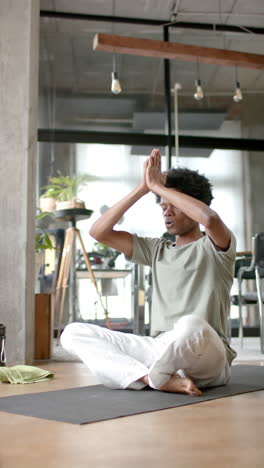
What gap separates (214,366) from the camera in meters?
2.17

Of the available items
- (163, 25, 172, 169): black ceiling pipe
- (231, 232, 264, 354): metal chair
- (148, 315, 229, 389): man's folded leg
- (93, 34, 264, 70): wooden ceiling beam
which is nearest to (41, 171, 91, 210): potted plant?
(163, 25, 172, 169): black ceiling pipe

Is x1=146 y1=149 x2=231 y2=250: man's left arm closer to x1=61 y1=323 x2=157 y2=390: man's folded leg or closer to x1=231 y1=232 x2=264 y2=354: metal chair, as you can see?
x1=61 y1=323 x2=157 y2=390: man's folded leg

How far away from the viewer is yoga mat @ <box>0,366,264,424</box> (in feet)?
5.82

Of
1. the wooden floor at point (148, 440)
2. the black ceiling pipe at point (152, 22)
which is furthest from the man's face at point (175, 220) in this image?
the black ceiling pipe at point (152, 22)

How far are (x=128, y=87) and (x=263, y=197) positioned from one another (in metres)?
2.14

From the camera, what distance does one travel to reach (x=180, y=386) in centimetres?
212

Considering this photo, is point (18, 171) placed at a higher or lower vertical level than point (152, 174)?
higher

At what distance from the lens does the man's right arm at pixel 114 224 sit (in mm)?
2441

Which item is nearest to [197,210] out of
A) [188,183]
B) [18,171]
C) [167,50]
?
[188,183]

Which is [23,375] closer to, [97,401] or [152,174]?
[97,401]

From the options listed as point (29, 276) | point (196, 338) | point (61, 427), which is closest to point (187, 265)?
point (196, 338)

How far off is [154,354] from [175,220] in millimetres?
554

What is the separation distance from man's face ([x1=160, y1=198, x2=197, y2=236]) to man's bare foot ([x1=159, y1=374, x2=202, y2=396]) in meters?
0.60

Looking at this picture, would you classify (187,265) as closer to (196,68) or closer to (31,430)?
(31,430)
